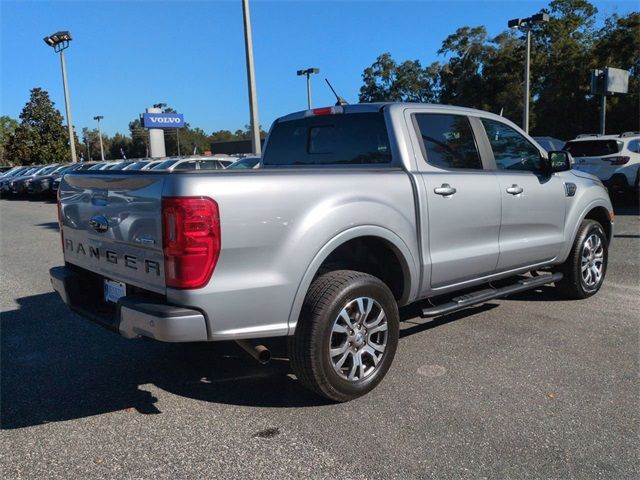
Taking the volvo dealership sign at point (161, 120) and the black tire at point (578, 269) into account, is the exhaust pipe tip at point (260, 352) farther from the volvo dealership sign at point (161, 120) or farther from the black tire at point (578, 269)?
the volvo dealership sign at point (161, 120)

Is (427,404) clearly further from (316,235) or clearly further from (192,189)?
(192,189)

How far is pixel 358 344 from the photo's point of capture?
368 cm

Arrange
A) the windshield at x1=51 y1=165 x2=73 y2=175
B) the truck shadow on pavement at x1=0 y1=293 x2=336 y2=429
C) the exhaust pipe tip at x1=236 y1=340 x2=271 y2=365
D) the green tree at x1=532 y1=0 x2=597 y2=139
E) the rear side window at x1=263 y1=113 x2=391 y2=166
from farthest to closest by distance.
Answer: the green tree at x1=532 y1=0 x2=597 y2=139, the windshield at x1=51 y1=165 x2=73 y2=175, the rear side window at x1=263 y1=113 x2=391 y2=166, the truck shadow on pavement at x1=0 y1=293 x2=336 y2=429, the exhaust pipe tip at x1=236 y1=340 x2=271 y2=365

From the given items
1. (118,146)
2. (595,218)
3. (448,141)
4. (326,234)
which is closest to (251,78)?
(595,218)

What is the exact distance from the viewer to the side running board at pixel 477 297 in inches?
165

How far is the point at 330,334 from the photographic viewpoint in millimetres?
3457

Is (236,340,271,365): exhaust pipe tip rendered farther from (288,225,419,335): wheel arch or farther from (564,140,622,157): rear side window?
(564,140,622,157): rear side window

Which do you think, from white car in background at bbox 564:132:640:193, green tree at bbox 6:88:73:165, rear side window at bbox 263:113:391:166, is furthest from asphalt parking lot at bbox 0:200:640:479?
green tree at bbox 6:88:73:165

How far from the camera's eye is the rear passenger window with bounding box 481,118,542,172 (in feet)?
16.4

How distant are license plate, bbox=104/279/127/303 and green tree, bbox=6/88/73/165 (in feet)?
167

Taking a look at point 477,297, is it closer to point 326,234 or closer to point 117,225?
point 326,234

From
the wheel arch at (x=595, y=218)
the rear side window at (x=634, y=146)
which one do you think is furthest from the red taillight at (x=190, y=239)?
the rear side window at (x=634, y=146)

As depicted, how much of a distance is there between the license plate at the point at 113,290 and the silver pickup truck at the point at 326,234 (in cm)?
1

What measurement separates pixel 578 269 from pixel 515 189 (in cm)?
149
